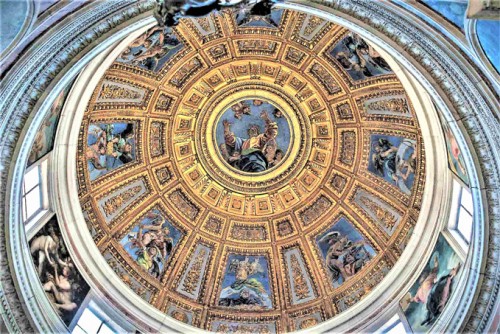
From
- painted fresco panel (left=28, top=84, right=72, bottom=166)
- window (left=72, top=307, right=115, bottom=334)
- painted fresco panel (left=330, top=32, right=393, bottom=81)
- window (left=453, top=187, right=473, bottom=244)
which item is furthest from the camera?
painted fresco panel (left=330, top=32, right=393, bottom=81)

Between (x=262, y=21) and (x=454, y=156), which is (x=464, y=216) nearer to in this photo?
(x=454, y=156)

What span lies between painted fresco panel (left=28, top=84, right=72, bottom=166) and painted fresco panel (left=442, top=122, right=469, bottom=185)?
8.77 metres

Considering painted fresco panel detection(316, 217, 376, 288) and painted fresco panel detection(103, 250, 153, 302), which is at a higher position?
painted fresco panel detection(316, 217, 376, 288)

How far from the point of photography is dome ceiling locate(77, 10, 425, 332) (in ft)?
56.0

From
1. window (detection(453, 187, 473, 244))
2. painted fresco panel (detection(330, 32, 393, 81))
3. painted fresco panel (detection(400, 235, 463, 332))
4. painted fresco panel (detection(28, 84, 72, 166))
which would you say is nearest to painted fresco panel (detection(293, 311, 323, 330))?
painted fresco panel (detection(400, 235, 463, 332))

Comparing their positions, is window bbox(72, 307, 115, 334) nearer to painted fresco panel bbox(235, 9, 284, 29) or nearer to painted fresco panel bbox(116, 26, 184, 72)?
painted fresco panel bbox(116, 26, 184, 72)

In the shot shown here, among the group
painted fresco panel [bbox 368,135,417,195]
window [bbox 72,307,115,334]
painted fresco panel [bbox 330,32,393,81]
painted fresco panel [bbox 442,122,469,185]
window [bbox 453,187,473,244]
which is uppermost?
painted fresco panel [bbox 330,32,393,81]

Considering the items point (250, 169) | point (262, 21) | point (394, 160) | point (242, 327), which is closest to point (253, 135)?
point (250, 169)

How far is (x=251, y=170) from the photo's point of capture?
2108cm

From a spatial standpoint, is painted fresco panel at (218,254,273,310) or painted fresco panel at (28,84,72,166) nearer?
painted fresco panel at (28,84,72,166)

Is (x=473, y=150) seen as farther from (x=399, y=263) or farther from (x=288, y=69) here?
(x=288, y=69)

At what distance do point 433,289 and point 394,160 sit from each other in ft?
15.1

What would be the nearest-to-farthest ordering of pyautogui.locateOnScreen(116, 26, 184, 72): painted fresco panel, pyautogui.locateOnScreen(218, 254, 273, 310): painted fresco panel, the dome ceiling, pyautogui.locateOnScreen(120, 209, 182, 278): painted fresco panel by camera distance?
pyautogui.locateOnScreen(116, 26, 184, 72): painted fresco panel, the dome ceiling, pyautogui.locateOnScreen(120, 209, 182, 278): painted fresco panel, pyautogui.locateOnScreen(218, 254, 273, 310): painted fresco panel

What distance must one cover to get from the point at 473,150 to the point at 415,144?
5.77 meters
